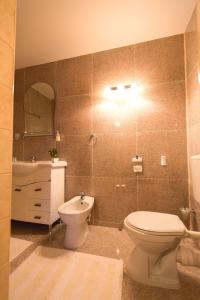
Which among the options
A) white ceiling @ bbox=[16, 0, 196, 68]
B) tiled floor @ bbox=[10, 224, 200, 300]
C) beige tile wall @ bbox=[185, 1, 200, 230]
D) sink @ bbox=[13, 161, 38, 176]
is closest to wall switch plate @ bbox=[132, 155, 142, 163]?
beige tile wall @ bbox=[185, 1, 200, 230]

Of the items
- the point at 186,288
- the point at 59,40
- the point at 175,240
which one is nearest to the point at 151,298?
the point at 186,288

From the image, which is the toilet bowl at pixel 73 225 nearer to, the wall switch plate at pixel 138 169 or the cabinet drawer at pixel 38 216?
the cabinet drawer at pixel 38 216

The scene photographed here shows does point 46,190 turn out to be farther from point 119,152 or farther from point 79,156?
point 119,152

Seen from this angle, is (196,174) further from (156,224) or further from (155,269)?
(155,269)

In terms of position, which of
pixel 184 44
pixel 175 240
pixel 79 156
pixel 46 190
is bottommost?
pixel 175 240

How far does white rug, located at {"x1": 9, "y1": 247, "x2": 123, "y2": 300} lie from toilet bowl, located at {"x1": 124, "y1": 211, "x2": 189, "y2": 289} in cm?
17

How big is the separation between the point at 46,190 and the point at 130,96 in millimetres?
1500

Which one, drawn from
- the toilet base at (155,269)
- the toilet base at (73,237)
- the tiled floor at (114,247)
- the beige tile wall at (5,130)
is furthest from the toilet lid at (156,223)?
the beige tile wall at (5,130)

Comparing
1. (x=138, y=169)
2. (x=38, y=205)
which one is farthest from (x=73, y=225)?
(x=138, y=169)

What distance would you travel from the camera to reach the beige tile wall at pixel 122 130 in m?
1.78

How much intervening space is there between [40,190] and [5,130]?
1.28 meters

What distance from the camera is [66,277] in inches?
46.6

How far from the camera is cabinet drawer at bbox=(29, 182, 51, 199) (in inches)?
69.6

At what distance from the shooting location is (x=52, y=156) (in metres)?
2.08
